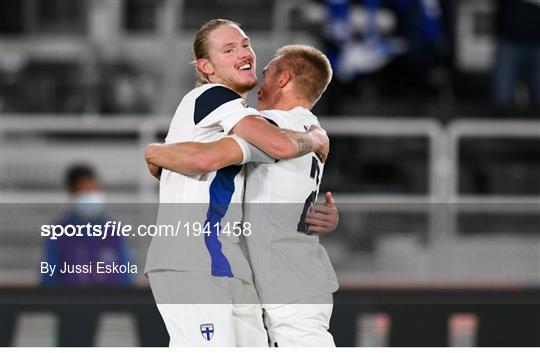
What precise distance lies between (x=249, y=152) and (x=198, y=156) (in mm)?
156

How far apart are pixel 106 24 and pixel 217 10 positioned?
4.65ft

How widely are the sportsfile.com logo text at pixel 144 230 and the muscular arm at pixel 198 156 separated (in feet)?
0.59

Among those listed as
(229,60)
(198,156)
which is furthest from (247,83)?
(198,156)

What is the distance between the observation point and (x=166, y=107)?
36.9 feet

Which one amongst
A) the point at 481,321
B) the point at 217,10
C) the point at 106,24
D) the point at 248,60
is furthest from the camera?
the point at 106,24

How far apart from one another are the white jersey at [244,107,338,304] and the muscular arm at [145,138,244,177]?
0.22 meters

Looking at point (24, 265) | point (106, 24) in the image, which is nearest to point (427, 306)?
point (24, 265)

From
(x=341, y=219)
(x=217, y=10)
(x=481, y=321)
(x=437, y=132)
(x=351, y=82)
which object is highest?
(x=217, y=10)

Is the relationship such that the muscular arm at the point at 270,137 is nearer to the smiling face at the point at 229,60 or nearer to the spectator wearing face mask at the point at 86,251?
the smiling face at the point at 229,60

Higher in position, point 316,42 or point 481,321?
point 316,42

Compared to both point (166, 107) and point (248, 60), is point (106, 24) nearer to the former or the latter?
point (166, 107)

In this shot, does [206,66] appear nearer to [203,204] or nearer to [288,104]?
[288,104]

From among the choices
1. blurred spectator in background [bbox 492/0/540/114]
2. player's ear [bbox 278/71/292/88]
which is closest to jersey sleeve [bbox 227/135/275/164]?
player's ear [bbox 278/71/292/88]

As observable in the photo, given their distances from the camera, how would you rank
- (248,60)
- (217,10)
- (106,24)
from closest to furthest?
1. (248,60)
2. (217,10)
3. (106,24)
